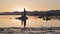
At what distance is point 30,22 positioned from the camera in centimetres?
132

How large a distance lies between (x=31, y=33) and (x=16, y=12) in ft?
0.89

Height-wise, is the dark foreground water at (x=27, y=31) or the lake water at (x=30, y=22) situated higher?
the lake water at (x=30, y=22)

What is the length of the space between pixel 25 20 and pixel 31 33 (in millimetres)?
149

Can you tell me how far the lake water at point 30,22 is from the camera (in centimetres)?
131

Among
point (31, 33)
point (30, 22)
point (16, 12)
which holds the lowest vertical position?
point (31, 33)

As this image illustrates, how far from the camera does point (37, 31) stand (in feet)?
4.30

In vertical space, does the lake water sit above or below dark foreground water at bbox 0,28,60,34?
above

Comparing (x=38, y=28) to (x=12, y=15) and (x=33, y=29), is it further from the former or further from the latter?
(x=12, y=15)

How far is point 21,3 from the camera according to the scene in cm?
137

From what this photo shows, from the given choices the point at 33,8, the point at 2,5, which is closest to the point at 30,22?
the point at 33,8

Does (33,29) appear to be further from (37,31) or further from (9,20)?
(9,20)

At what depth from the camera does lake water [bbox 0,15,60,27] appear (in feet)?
4.29

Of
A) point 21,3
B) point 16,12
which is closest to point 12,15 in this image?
point 16,12

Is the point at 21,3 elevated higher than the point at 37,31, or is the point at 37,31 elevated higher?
the point at 21,3
